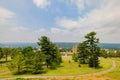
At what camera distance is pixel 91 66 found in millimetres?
88188

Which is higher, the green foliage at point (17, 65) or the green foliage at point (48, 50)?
the green foliage at point (48, 50)

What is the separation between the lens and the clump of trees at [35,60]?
74381 mm

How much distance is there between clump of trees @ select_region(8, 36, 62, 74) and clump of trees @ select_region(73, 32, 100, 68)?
16398 millimetres

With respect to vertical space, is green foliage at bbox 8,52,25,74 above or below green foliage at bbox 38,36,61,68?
below

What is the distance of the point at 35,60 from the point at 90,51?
95.2 feet

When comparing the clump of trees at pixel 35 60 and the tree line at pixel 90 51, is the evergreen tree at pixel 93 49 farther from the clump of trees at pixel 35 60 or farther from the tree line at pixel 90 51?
the clump of trees at pixel 35 60

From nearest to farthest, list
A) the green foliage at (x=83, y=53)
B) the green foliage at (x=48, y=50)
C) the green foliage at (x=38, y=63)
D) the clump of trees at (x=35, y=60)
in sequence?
1. the green foliage at (x=38, y=63)
2. the clump of trees at (x=35, y=60)
3. the green foliage at (x=48, y=50)
4. the green foliage at (x=83, y=53)

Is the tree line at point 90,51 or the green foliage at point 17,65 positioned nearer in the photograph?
the green foliage at point 17,65

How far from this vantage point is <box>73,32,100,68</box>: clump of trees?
87.9 meters

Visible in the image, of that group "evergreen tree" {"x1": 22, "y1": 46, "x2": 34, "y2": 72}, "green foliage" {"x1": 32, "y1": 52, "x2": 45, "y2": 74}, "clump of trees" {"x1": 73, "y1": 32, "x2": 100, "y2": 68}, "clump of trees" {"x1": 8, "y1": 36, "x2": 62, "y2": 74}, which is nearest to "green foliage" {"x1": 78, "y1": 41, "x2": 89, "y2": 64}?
"clump of trees" {"x1": 73, "y1": 32, "x2": 100, "y2": 68}

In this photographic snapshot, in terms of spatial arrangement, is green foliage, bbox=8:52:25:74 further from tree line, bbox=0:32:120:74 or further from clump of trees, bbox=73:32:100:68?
clump of trees, bbox=73:32:100:68

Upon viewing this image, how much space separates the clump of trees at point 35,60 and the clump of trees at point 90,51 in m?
16.4

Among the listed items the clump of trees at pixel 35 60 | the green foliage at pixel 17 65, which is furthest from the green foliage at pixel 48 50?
the green foliage at pixel 17 65

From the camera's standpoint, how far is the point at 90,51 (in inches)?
3595
